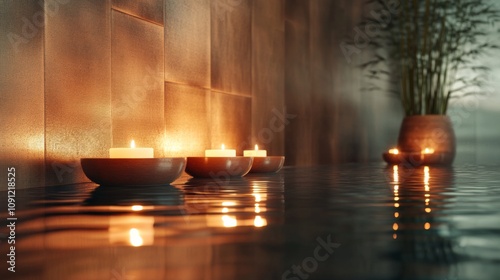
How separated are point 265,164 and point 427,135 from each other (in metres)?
1.78

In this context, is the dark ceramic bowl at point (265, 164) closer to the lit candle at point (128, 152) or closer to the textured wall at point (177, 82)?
the textured wall at point (177, 82)

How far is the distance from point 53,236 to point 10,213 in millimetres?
277

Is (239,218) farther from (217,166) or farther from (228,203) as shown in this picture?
(217,166)

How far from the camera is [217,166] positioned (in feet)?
5.77

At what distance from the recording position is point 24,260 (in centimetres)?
52

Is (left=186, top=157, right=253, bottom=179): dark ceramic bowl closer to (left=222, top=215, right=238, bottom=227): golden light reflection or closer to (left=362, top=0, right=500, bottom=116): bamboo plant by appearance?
(left=222, top=215, right=238, bottom=227): golden light reflection

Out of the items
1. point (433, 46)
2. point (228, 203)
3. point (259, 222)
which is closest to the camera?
point (259, 222)

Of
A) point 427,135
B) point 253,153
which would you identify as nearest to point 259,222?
point 253,153

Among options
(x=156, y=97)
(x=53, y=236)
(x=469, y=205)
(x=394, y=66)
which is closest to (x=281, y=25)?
(x=156, y=97)

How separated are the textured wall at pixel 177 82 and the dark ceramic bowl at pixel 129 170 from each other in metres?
0.18

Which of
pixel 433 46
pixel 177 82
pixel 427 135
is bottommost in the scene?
pixel 427 135

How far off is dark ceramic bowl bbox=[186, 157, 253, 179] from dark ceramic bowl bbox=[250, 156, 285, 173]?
265 millimetres

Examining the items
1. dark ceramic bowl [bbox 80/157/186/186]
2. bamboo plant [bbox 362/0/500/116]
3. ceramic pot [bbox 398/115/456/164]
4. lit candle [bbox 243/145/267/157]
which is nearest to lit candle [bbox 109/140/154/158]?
dark ceramic bowl [bbox 80/157/186/186]

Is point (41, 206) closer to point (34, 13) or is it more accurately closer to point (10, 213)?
point (10, 213)
